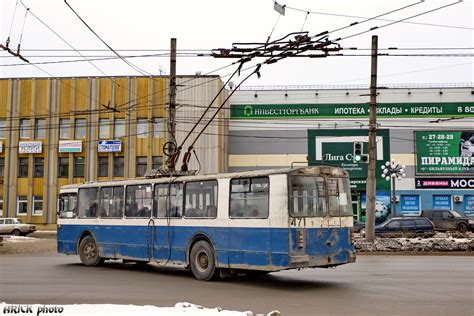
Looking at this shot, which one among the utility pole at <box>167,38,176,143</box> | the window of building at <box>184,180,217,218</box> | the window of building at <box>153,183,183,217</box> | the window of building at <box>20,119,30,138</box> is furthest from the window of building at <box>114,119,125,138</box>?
the window of building at <box>184,180,217,218</box>

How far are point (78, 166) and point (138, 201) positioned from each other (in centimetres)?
3227

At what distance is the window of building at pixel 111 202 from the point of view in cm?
1639

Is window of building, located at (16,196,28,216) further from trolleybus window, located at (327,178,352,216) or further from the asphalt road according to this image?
trolleybus window, located at (327,178,352,216)

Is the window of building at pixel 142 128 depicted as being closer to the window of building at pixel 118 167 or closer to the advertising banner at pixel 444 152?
the window of building at pixel 118 167

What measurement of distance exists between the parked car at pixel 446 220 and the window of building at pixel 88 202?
81.0ft

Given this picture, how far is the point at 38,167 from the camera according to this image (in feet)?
153

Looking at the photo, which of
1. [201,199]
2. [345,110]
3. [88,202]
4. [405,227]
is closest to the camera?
[201,199]

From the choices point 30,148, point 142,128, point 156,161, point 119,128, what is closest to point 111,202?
point 156,161

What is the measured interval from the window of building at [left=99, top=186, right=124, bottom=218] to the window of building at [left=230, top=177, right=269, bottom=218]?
14.7 feet

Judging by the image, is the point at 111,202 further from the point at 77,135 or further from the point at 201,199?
the point at 77,135

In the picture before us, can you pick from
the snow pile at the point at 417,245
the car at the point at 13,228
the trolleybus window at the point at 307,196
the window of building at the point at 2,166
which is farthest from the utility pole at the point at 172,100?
the window of building at the point at 2,166

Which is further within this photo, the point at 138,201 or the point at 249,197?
the point at 138,201

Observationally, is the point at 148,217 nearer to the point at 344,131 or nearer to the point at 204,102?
the point at 204,102

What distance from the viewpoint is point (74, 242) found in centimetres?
1791
